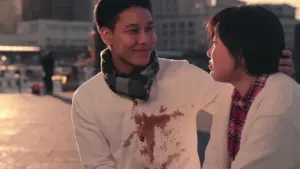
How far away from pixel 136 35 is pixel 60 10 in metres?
79.7

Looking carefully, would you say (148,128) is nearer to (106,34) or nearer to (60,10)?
(106,34)

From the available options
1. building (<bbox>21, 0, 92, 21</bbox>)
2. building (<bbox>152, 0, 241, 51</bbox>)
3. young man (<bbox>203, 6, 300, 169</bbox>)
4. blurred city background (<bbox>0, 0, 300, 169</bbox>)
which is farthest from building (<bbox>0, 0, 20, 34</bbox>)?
young man (<bbox>203, 6, 300, 169</bbox>)

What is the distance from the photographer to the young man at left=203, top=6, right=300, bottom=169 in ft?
5.41

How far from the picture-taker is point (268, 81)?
5.70 feet

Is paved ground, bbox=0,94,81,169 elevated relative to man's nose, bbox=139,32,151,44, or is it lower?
lower

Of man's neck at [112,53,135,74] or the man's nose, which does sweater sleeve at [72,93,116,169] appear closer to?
man's neck at [112,53,135,74]

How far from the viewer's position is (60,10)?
80.3 m

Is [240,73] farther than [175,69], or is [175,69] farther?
[175,69]

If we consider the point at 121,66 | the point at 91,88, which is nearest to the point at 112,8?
the point at 121,66

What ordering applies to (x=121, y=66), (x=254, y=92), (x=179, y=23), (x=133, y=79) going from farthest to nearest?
(x=179, y=23) < (x=121, y=66) < (x=133, y=79) < (x=254, y=92)

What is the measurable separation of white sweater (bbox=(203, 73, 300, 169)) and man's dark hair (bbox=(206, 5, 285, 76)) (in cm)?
6

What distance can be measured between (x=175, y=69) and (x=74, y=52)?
73.6m

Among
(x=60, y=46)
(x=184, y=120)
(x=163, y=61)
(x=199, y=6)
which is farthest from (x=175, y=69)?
(x=199, y=6)

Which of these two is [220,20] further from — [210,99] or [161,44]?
[161,44]
